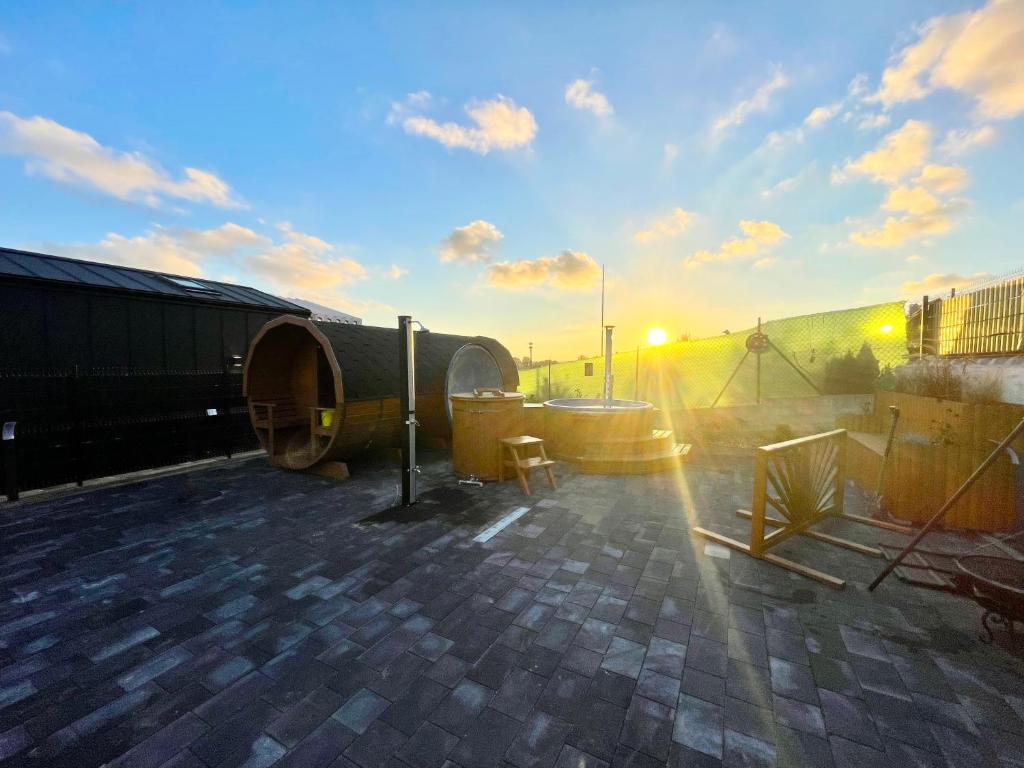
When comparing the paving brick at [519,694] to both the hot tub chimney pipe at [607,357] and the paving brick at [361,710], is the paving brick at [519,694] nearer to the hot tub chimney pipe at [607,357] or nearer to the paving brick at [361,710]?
the paving brick at [361,710]

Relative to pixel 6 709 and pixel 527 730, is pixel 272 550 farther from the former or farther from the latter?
pixel 527 730

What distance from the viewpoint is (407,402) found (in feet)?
18.0

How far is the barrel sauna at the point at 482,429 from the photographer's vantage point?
6574mm

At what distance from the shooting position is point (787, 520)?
4707 mm

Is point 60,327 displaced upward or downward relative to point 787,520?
upward

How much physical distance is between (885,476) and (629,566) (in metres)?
3.81

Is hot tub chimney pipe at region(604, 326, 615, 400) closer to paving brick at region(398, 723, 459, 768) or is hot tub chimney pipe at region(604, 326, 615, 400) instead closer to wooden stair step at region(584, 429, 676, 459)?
wooden stair step at region(584, 429, 676, 459)

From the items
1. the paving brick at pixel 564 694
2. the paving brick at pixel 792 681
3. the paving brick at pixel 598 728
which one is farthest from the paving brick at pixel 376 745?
the paving brick at pixel 792 681

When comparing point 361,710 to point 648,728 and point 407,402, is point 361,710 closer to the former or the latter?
point 648,728

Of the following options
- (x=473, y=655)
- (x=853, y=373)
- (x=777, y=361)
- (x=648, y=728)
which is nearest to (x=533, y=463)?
(x=473, y=655)

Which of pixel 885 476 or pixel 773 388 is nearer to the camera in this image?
pixel 885 476

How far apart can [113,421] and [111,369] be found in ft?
3.03

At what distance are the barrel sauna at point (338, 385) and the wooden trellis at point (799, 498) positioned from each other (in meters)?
5.32

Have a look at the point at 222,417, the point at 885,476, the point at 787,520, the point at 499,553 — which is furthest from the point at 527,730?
the point at 222,417
